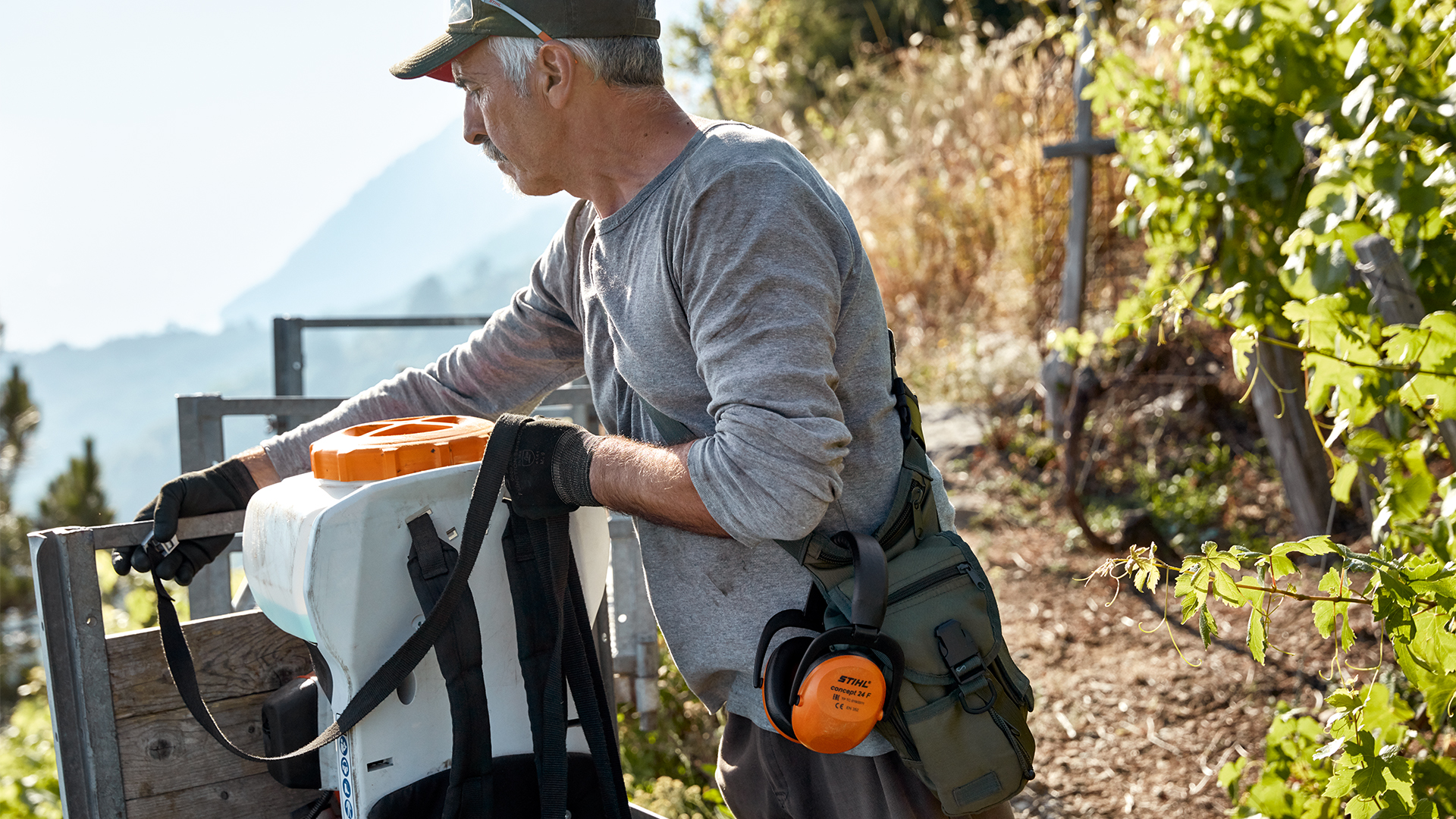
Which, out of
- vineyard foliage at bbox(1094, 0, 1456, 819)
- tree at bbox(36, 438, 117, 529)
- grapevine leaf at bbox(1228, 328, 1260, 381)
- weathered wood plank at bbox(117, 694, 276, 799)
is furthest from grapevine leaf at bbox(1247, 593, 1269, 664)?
tree at bbox(36, 438, 117, 529)

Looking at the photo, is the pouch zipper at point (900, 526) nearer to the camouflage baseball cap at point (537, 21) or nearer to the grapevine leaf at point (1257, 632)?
the grapevine leaf at point (1257, 632)

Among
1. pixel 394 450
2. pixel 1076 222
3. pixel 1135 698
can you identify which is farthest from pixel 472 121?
pixel 1076 222

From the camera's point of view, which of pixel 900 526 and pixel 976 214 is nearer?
pixel 900 526

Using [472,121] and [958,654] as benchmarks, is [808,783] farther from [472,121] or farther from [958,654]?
[472,121]

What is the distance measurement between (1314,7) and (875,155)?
255 inches

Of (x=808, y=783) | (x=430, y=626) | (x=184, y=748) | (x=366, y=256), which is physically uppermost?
(x=366, y=256)

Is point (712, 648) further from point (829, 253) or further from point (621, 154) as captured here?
point (621, 154)

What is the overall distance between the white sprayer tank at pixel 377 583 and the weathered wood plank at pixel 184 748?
28cm

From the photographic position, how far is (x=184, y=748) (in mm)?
1771

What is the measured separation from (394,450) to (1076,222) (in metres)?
4.36

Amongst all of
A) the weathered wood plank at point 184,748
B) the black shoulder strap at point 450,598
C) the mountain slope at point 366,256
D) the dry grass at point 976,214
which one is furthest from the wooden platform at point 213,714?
the mountain slope at point 366,256

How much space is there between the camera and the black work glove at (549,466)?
4.86 feet

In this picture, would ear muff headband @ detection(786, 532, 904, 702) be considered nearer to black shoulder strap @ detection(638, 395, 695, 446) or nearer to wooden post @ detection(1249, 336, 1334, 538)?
black shoulder strap @ detection(638, 395, 695, 446)

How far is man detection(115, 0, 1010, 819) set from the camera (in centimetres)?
136
